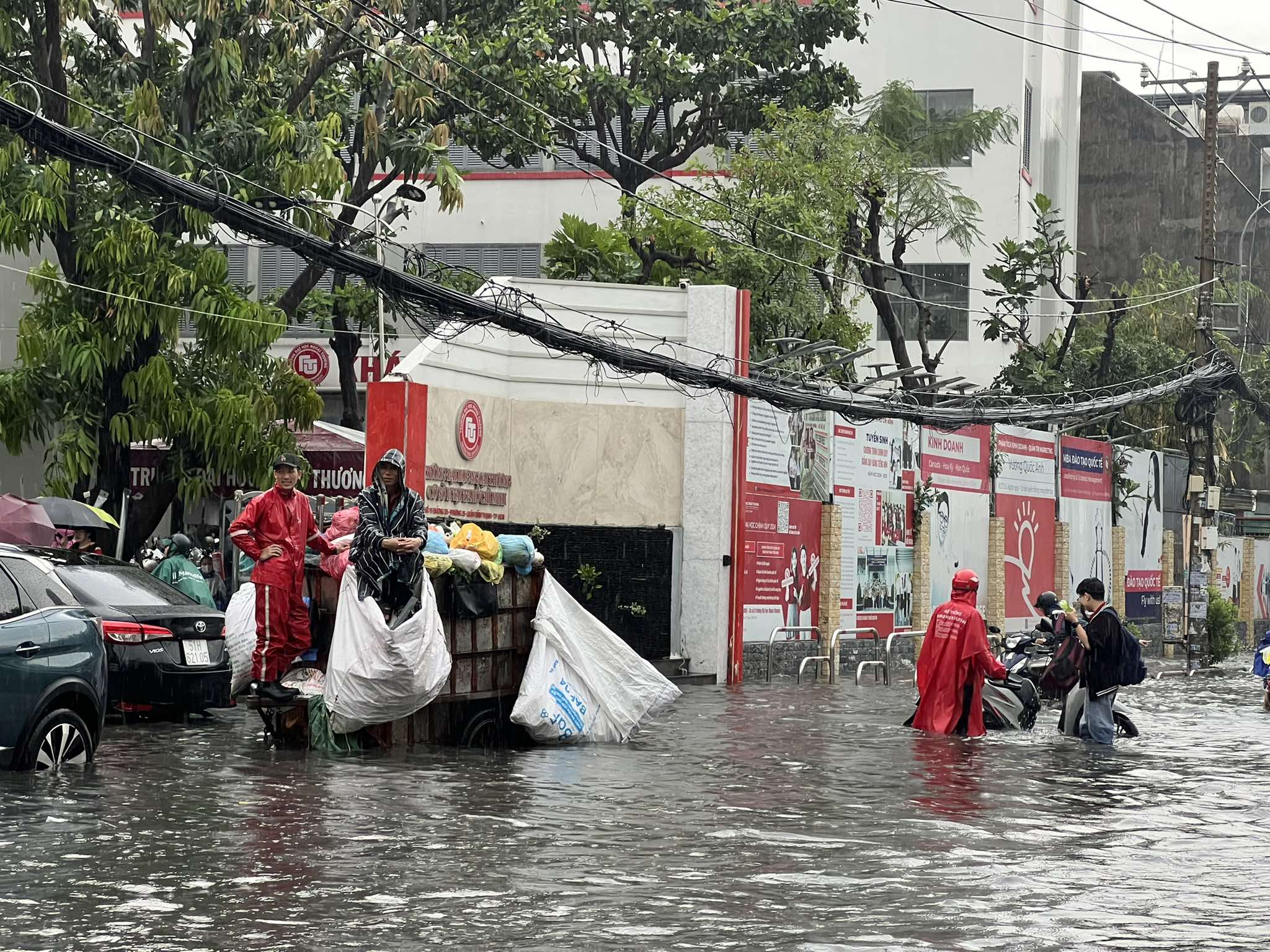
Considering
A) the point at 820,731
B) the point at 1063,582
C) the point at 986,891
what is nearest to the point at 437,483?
the point at 820,731

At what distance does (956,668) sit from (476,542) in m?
5.12

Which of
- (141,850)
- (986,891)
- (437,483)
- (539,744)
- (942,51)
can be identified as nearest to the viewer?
(986,891)

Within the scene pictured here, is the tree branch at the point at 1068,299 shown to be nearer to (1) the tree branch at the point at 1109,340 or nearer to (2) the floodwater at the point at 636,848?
(1) the tree branch at the point at 1109,340

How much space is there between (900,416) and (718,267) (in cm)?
733

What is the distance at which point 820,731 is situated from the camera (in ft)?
60.7

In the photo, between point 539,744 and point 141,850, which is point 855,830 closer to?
point 141,850

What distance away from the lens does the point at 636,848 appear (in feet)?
34.5

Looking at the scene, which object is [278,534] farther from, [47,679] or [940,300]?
[940,300]

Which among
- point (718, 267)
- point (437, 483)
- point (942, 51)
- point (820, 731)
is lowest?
point (820, 731)

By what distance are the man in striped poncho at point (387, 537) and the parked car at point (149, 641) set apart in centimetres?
256

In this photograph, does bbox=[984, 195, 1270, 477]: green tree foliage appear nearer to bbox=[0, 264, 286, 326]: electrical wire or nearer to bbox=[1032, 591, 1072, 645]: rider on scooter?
bbox=[1032, 591, 1072, 645]: rider on scooter

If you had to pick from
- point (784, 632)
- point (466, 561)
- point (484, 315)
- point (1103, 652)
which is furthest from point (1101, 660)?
point (784, 632)

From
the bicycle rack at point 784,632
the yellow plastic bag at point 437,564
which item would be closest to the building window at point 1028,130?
the bicycle rack at point 784,632

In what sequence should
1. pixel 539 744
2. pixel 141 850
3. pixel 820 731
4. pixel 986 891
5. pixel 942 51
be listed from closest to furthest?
pixel 986 891 < pixel 141 850 < pixel 539 744 < pixel 820 731 < pixel 942 51
